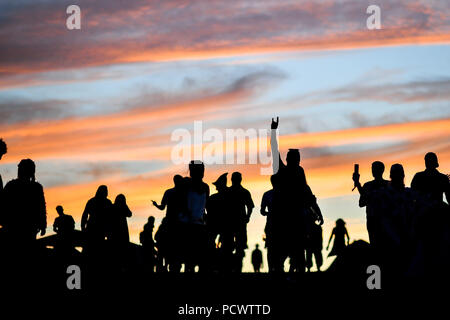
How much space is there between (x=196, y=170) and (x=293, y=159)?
1742 millimetres

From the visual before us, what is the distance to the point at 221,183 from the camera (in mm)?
18203

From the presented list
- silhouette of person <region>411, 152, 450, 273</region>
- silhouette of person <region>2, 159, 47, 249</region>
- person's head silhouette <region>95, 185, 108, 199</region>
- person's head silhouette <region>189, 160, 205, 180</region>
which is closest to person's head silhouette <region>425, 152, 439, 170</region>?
silhouette of person <region>411, 152, 450, 273</region>

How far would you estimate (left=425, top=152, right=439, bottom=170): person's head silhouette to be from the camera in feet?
48.1

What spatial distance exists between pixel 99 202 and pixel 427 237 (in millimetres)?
6746

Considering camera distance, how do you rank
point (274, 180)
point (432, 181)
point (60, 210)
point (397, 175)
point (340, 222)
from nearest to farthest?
point (397, 175) < point (432, 181) < point (274, 180) < point (60, 210) < point (340, 222)

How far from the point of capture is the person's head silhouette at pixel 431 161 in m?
14.7

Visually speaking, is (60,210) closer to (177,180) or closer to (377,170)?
(177,180)

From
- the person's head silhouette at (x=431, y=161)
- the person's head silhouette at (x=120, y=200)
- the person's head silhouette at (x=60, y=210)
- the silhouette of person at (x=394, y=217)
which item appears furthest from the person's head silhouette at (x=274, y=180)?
the person's head silhouette at (x=60, y=210)

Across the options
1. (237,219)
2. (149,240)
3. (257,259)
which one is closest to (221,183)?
(237,219)

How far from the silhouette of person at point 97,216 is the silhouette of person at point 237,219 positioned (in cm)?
227

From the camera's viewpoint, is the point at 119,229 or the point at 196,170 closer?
the point at 196,170

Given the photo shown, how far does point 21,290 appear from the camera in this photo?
12.2 meters

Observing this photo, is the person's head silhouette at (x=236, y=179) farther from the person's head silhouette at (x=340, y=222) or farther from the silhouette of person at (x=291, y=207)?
the person's head silhouette at (x=340, y=222)
